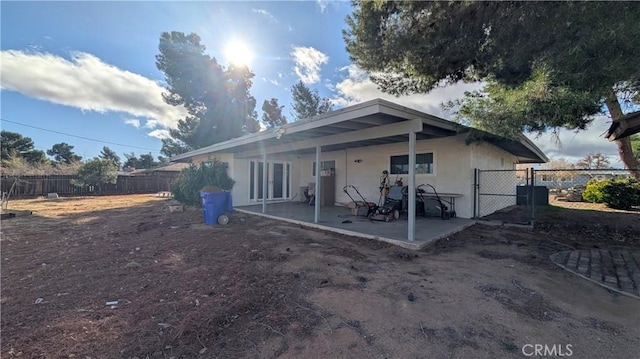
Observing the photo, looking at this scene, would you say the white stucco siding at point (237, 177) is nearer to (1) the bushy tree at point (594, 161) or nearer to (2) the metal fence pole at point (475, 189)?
(2) the metal fence pole at point (475, 189)

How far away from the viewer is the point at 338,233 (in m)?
5.98

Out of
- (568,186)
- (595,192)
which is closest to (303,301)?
(595,192)

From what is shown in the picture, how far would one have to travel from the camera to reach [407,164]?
8602 millimetres

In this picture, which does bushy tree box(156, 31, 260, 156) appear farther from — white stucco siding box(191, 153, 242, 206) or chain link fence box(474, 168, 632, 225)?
chain link fence box(474, 168, 632, 225)

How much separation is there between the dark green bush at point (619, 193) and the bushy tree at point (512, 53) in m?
7.99

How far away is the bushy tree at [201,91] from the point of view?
724 inches

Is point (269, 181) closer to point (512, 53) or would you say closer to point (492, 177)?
point (492, 177)

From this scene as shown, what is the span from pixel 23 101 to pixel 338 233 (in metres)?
29.3

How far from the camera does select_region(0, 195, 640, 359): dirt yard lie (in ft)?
6.82

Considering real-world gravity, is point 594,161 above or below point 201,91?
below

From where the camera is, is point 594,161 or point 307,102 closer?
point 307,102

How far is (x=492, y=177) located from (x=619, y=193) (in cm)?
652

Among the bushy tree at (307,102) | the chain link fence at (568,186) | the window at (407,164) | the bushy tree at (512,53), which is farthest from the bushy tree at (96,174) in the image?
the chain link fence at (568,186)

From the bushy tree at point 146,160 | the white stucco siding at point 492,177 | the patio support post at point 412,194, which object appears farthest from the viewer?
the bushy tree at point 146,160
